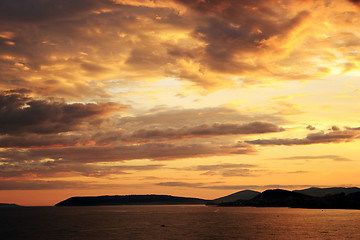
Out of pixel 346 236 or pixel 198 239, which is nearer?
pixel 198 239

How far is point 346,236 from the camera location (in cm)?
14512

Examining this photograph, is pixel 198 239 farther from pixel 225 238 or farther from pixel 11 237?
pixel 11 237

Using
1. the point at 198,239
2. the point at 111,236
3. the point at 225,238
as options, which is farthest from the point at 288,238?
the point at 111,236

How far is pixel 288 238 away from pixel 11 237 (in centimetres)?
11241

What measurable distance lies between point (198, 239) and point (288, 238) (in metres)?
36.2

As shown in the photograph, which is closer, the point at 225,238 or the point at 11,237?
the point at 225,238

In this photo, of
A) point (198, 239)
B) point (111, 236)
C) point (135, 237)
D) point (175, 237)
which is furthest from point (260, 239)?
point (111, 236)

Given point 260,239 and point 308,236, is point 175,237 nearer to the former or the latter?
point 260,239

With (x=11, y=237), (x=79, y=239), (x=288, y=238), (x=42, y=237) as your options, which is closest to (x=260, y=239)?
(x=288, y=238)

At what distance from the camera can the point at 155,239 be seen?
13325 centimetres

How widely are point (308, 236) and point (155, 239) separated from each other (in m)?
63.4

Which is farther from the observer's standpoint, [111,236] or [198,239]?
[111,236]

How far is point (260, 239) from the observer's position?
13462cm

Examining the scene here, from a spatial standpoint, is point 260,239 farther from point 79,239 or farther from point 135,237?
point 79,239
